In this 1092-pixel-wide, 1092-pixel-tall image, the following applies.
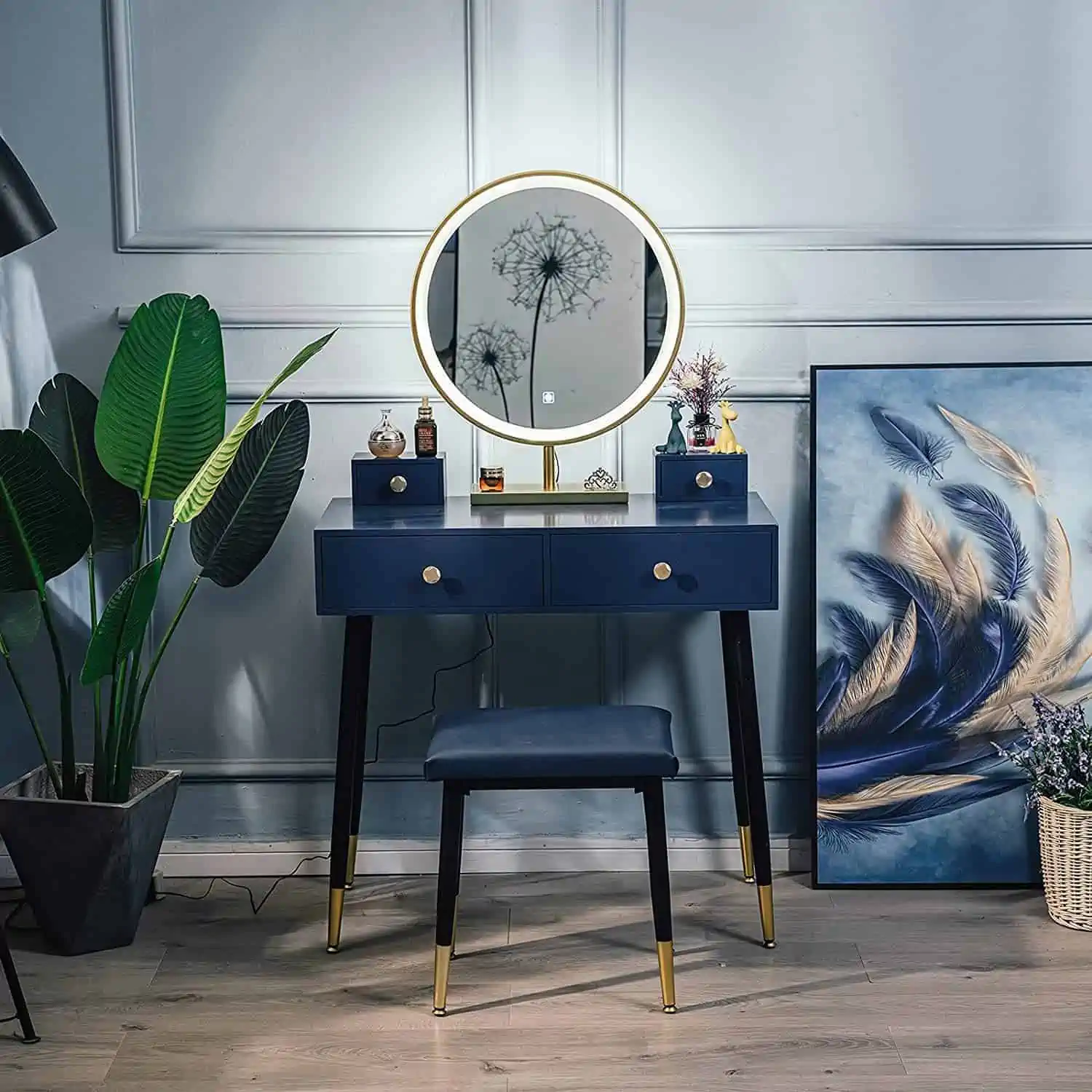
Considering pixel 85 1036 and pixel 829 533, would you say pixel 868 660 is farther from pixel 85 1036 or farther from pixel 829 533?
pixel 85 1036

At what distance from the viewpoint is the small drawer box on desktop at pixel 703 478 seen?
2604 mm

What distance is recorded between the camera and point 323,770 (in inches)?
113

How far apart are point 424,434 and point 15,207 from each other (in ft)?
2.67

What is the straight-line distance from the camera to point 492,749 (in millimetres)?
2258

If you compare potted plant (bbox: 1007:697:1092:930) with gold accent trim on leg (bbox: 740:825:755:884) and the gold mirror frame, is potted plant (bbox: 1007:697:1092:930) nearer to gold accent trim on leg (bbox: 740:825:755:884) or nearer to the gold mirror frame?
gold accent trim on leg (bbox: 740:825:755:884)

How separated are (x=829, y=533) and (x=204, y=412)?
1.23 metres

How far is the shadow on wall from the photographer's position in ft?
9.02

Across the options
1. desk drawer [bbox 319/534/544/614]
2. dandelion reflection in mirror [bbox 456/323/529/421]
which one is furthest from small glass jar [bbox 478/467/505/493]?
desk drawer [bbox 319/534/544/614]

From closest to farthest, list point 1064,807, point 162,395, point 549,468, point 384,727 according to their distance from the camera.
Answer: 1. point 162,395
2. point 1064,807
3. point 549,468
4. point 384,727

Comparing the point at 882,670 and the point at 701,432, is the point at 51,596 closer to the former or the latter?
the point at 701,432

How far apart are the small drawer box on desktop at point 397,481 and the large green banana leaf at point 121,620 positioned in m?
0.43

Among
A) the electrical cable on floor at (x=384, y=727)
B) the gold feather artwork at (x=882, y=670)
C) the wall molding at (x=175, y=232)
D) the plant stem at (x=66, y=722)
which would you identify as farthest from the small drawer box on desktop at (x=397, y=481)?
the gold feather artwork at (x=882, y=670)

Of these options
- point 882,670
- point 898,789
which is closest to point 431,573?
point 882,670

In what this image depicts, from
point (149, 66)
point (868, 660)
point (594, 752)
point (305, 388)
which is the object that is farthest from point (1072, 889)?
point (149, 66)
